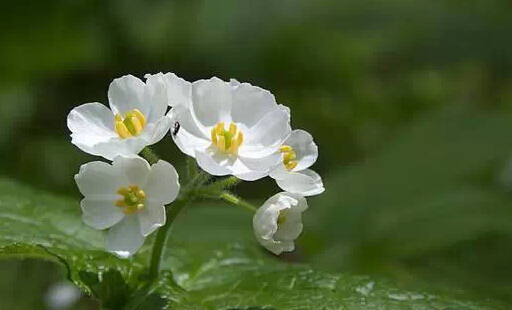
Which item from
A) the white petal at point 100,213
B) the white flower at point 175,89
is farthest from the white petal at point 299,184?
the white petal at point 100,213

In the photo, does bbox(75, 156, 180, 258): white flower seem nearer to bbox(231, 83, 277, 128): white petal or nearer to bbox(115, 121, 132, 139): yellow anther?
bbox(115, 121, 132, 139): yellow anther

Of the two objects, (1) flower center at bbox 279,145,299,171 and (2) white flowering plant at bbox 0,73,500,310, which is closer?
(2) white flowering plant at bbox 0,73,500,310

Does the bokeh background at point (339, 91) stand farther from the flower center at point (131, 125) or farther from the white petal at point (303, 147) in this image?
the flower center at point (131, 125)

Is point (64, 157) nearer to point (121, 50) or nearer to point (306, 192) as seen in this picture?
point (121, 50)

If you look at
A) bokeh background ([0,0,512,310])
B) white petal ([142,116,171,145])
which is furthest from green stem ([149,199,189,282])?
bokeh background ([0,0,512,310])

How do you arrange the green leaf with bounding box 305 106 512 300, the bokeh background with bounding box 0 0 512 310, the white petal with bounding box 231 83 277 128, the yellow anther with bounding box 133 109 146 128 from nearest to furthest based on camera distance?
1. the yellow anther with bounding box 133 109 146 128
2. the white petal with bounding box 231 83 277 128
3. the green leaf with bounding box 305 106 512 300
4. the bokeh background with bounding box 0 0 512 310

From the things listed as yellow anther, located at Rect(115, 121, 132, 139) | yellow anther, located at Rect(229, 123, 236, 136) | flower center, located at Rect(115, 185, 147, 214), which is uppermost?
yellow anther, located at Rect(229, 123, 236, 136)

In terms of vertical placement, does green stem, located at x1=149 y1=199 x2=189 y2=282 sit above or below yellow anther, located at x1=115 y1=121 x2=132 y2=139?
below

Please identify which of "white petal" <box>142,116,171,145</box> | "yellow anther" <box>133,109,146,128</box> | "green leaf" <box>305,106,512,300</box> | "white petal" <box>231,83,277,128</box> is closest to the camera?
"white petal" <box>142,116,171,145</box>

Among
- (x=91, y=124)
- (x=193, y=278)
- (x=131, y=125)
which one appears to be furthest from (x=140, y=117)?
(x=193, y=278)
